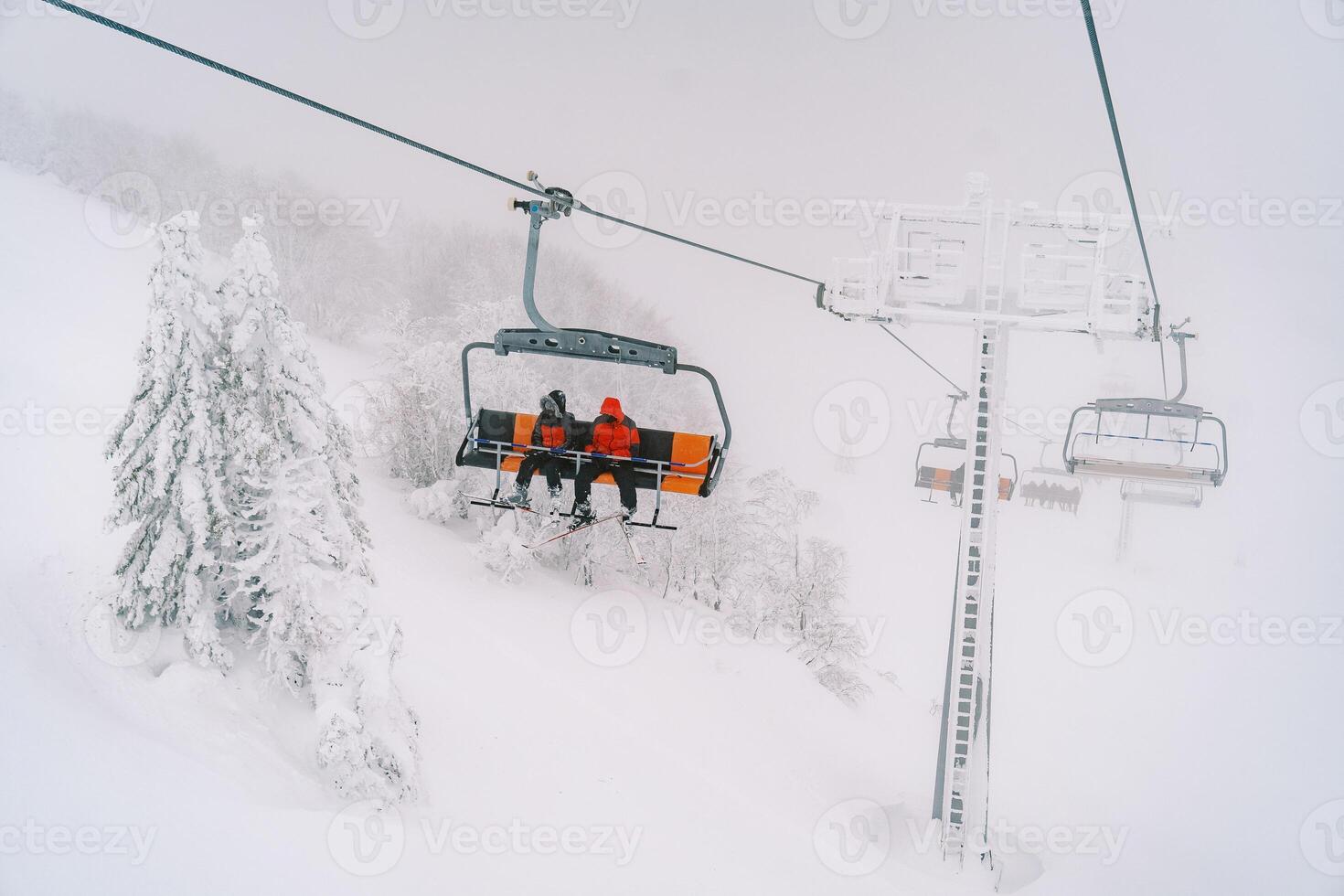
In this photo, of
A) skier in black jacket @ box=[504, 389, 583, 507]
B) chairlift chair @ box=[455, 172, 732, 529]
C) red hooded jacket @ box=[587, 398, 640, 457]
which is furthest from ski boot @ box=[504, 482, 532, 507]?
red hooded jacket @ box=[587, 398, 640, 457]

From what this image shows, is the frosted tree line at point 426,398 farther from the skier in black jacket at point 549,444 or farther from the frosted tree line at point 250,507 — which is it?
the skier in black jacket at point 549,444

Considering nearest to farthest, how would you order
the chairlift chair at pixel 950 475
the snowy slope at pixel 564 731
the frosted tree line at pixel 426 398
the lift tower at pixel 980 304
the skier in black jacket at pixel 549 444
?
the skier in black jacket at pixel 549 444
the lift tower at pixel 980 304
the snowy slope at pixel 564 731
the frosted tree line at pixel 426 398
the chairlift chair at pixel 950 475

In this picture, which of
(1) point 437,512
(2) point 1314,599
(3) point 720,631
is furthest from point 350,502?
(2) point 1314,599

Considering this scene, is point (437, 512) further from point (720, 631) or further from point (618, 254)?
point (618, 254)

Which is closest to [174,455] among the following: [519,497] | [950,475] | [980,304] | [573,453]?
[519,497]

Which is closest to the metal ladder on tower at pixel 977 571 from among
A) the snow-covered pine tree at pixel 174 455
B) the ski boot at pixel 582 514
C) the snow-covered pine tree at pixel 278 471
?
the ski boot at pixel 582 514

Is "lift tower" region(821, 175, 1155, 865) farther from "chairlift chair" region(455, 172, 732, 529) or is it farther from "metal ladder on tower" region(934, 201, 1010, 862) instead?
"chairlift chair" region(455, 172, 732, 529)
